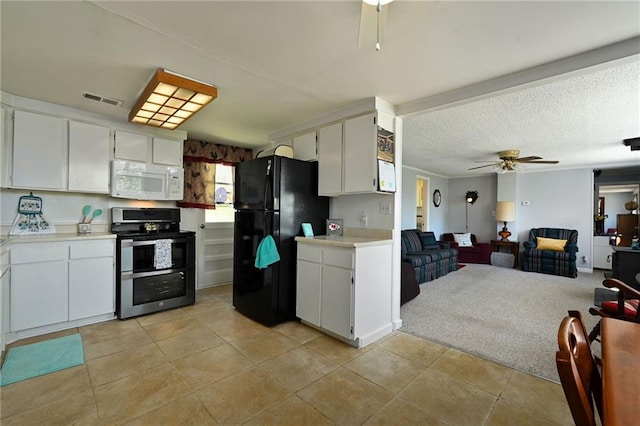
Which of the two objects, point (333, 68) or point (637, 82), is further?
point (637, 82)

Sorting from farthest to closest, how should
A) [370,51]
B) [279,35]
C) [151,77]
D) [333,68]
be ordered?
[151,77]
[333,68]
[370,51]
[279,35]

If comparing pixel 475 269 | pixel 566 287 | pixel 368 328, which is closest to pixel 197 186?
pixel 368 328

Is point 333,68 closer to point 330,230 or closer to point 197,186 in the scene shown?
point 330,230

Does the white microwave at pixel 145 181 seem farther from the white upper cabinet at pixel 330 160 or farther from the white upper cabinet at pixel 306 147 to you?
the white upper cabinet at pixel 330 160

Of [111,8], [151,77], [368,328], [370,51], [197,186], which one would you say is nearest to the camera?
[111,8]

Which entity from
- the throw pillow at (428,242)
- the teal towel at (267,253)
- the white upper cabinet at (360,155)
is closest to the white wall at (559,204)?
the throw pillow at (428,242)

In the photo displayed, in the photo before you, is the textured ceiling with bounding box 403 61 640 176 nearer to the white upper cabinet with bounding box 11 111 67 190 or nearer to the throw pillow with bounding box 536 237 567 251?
the throw pillow with bounding box 536 237 567 251

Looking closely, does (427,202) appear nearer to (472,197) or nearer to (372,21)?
(472,197)

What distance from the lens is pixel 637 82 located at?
2.43m

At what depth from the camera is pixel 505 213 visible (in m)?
6.80

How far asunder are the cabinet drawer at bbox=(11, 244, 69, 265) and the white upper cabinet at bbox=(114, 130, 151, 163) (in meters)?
1.21

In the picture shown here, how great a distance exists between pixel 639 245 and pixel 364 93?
5041 millimetres

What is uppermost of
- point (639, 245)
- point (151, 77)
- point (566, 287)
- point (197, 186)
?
point (151, 77)

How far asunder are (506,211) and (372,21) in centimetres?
690
